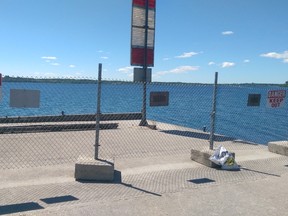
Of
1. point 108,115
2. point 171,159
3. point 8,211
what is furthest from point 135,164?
point 108,115

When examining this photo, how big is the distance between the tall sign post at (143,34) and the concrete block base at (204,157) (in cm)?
834

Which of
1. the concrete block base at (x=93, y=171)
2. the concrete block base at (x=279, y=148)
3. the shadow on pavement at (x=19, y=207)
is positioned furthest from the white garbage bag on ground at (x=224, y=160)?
the shadow on pavement at (x=19, y=207)

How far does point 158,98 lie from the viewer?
938cm

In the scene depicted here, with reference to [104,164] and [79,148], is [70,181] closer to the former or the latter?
[104,164]

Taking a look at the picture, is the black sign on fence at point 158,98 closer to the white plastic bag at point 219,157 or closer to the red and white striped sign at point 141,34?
the white plastic bag at point 219,157

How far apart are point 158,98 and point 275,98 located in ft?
10.6

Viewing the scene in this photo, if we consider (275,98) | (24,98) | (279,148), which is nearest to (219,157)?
(275,98)

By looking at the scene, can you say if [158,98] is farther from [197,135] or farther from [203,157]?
[197,135]

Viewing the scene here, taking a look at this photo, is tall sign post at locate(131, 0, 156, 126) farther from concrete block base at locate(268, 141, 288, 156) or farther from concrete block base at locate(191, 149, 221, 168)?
concrete block base at locate(191, 149, 221, 168)

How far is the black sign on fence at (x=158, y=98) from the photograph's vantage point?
9250 millimetres

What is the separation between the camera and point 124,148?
39.0 feet

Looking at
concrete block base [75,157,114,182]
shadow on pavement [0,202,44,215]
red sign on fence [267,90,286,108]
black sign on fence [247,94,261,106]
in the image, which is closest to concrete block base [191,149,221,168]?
black sign on fence [247,94,261,106]

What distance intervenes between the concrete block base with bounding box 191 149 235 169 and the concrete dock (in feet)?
0.46

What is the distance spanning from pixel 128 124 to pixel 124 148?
6976 millimetres
